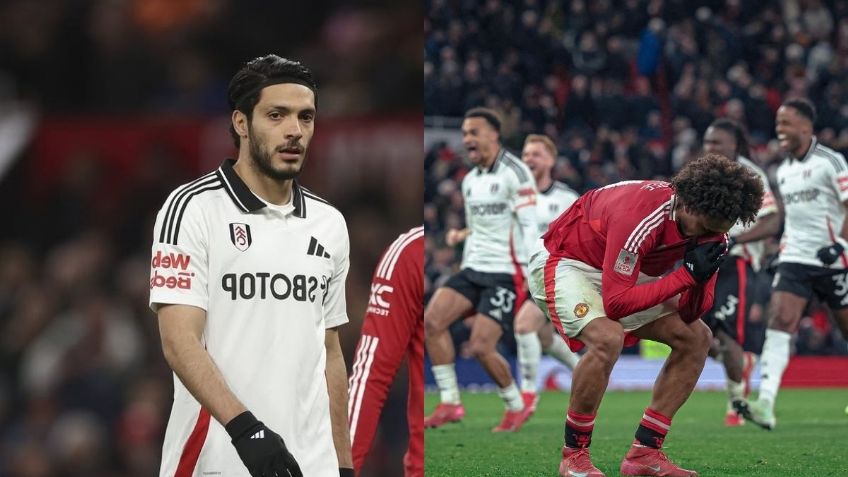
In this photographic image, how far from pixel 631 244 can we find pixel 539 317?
4.18m

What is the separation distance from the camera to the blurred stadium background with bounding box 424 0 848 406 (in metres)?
16.2

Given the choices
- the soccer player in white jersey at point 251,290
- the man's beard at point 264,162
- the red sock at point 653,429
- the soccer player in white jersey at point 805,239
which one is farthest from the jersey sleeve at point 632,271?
the soccer player in white jersey at point 805,239

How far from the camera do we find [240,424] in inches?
99.1

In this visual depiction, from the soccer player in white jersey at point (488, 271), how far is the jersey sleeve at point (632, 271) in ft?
10.2

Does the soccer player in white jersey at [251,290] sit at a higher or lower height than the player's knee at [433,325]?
higher

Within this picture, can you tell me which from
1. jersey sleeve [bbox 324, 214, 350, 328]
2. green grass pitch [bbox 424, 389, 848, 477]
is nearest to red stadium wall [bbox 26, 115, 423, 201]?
green grass pitch [bbox 424, 389, 848, 477]

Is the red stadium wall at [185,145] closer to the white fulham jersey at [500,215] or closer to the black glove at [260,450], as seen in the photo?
the black glove at [260,450]

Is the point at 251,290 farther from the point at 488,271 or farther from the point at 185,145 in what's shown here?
the point at 488,271

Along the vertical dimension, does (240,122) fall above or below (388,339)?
above

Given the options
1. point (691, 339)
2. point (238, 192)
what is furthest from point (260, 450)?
point (691, 339)

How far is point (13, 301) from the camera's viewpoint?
5703 mm

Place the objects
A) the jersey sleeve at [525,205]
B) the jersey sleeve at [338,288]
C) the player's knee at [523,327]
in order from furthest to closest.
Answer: the player's knee at [523,327]
the jersey sleeve at [525,205]
the jersey sleeve at [338,288]

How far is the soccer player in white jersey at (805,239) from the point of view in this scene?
25.7ft

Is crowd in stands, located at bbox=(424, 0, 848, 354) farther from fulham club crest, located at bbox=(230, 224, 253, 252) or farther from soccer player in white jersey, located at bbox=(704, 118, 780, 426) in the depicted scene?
fulham club crest, located at bbox=(230, 224, 253, 252)
